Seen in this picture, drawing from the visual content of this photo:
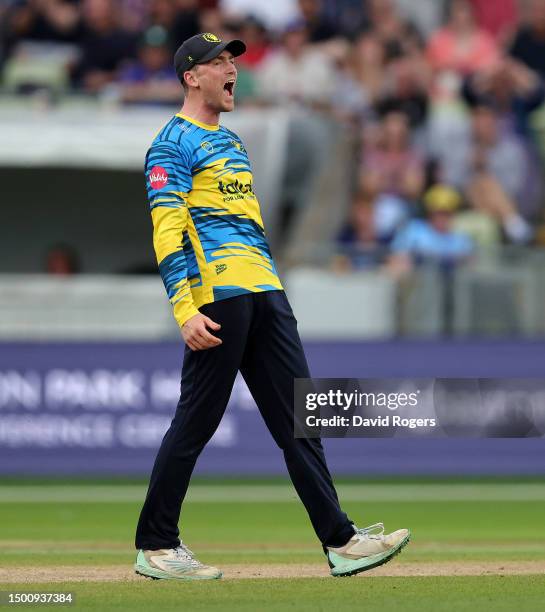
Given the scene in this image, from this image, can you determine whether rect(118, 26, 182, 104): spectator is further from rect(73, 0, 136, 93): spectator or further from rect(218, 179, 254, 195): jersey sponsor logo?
rect(218, 179, 254, 195): jersey sponsor logo

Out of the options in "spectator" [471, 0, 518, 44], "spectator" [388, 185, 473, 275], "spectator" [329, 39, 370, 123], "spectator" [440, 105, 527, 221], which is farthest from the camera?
"spectator" [471, 0, 518, 44]

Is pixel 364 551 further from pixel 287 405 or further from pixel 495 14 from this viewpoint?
pixel 495 14

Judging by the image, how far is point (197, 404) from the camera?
7496 millimetres

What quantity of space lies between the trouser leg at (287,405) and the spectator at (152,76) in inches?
353

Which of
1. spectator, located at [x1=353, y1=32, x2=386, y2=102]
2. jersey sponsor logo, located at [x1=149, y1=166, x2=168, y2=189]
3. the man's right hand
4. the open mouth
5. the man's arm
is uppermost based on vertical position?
spectator, located at [x1=353, y1=32, x2=386, y2=102]

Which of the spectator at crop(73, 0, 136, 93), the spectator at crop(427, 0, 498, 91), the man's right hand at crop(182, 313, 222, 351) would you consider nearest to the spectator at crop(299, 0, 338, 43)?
the spectator at crop(427, 0, 498, 91)

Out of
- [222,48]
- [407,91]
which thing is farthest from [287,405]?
[407,91]

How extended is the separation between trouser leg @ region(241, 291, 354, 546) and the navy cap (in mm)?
1118

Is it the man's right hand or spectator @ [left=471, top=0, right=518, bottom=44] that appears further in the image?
spectator @ [left=471, top=0, right=518, bottom=44]

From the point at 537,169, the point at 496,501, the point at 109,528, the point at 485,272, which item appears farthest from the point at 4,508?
the point at 537,169

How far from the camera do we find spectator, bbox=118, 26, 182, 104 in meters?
16.3

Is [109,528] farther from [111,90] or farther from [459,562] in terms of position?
[111,90]

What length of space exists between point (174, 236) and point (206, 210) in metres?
0.25

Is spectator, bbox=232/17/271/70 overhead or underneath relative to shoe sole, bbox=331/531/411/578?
overhead
